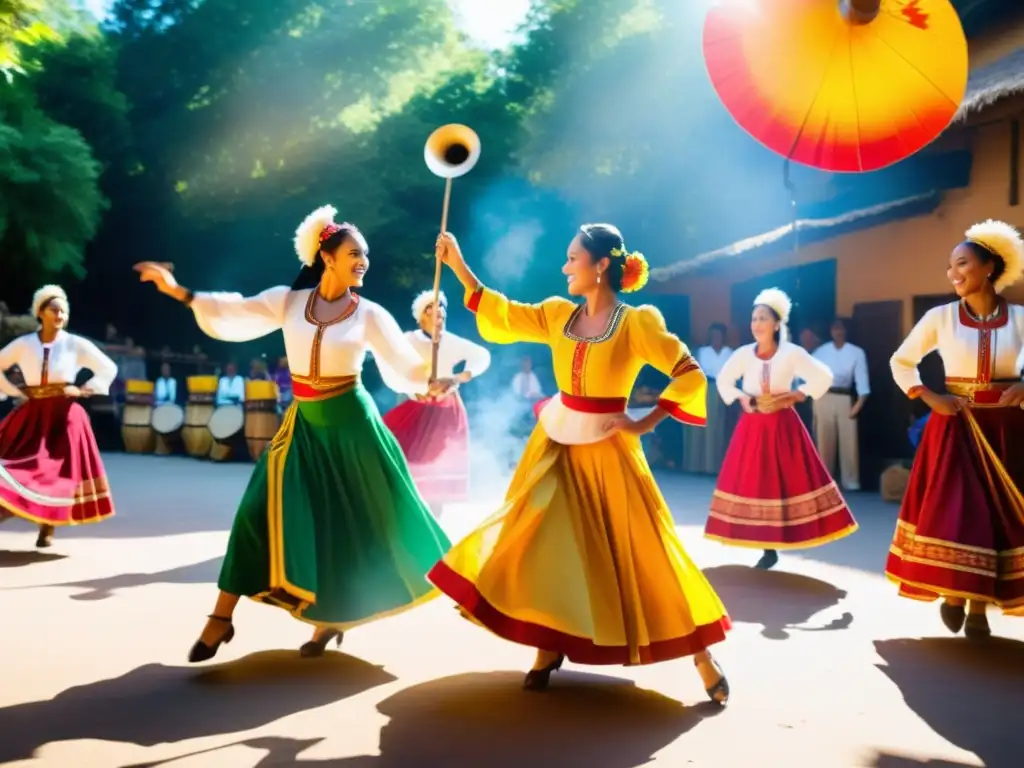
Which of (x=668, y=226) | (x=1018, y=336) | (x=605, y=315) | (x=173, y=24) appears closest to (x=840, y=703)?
(x=605, y=315)

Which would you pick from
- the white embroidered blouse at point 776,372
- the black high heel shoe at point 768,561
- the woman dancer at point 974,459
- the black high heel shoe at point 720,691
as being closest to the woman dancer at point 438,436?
the white embroidered blouse at point 776,372

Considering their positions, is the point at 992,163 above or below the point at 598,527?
above

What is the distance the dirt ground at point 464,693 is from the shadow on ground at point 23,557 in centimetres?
61

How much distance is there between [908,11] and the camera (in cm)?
482

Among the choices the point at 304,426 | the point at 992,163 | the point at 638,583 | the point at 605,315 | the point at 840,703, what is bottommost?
the point at 840,703

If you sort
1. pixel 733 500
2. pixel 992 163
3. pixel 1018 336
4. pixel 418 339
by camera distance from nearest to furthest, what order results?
pixel 1018 336
pixel 733 500
pixel 418 339
pixel 992 163

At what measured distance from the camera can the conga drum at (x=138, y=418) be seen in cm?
1870

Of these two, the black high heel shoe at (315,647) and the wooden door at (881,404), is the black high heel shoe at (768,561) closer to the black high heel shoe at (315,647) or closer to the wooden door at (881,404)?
the black high heel shoe at (315,647)

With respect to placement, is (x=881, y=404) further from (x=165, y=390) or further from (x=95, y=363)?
(x=165, y=390)

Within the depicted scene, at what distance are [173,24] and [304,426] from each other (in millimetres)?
20666

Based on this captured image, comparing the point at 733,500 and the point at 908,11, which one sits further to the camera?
the point at 733,500

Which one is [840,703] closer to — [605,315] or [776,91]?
[605,315]

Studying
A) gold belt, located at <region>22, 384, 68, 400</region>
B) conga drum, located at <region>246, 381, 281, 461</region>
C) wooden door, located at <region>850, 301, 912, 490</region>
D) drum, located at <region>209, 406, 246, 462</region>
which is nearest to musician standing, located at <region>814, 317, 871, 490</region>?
wooden door, located at <region>850, 301, 912, 490</region>

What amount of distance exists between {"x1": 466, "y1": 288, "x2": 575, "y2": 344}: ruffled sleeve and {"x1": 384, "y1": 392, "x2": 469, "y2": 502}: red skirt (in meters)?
3.85
